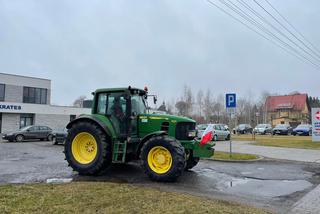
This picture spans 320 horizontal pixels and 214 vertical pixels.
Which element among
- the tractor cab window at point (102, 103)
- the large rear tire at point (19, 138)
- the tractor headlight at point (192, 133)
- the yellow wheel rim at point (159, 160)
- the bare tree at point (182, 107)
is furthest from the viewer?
the bare tree at point (182, 107)

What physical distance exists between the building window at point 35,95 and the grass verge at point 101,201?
135 feet

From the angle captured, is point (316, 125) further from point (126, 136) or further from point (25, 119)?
point (25, 119)

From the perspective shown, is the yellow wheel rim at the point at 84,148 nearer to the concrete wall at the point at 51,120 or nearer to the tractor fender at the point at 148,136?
the tractor fender at the point at 148,136

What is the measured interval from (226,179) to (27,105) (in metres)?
38.2

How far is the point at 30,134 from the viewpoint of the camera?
1165 inches

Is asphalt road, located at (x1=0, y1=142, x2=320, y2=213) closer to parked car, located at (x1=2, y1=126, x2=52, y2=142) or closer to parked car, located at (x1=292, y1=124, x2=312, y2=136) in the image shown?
parked car, located at (x1=2, y1=126, x2=52, y2=142)

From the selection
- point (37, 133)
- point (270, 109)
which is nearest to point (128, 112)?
point (37, 133)

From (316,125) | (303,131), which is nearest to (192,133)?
(316,125)

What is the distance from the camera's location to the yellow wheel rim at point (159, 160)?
9.11 m

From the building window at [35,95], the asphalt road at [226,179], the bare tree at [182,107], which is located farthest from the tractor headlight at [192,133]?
the bare tree at [182,107]

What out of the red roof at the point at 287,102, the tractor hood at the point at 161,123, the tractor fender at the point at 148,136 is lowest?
the tractor fender at the point at 148,136

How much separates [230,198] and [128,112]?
393cm

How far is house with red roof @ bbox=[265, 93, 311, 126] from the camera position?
299 ft

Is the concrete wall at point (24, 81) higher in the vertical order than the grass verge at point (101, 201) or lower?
higher
